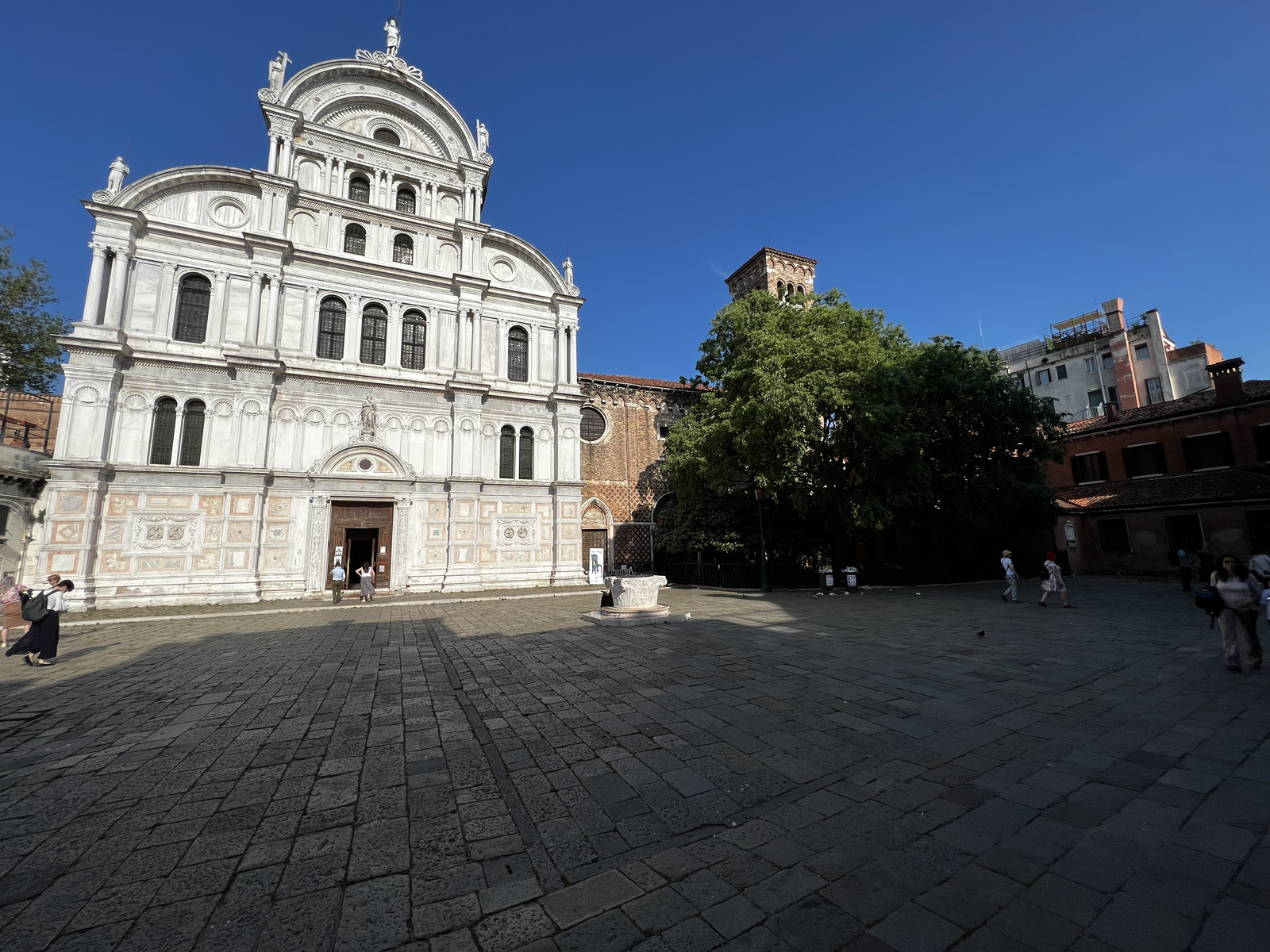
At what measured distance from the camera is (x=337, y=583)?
656 inches

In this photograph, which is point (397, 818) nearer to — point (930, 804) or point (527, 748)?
point (527, 748)

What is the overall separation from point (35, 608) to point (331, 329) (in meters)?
14.0

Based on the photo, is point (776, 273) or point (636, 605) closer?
point (636, 605)

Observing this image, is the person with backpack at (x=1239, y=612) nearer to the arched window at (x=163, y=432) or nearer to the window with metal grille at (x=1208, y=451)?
the window with metal grille at (x=1208, y=451)

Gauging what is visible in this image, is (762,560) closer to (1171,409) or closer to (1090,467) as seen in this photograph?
(1090,467)

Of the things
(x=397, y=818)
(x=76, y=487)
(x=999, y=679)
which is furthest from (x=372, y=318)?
(x=999, y=679)

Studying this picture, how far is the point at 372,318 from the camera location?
2030 cm

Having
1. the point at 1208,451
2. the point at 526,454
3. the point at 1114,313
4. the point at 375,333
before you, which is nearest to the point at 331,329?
the point at 375,333

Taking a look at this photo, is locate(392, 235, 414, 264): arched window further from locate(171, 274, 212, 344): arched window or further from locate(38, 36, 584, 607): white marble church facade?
locate(171, 274, 212, 344): arched window

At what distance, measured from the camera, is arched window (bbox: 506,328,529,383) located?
74.0 feet

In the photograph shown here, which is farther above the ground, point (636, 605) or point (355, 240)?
point (355, 240)

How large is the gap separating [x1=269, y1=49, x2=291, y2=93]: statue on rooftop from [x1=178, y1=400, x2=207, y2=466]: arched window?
42.2ft

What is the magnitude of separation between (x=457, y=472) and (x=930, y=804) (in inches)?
748

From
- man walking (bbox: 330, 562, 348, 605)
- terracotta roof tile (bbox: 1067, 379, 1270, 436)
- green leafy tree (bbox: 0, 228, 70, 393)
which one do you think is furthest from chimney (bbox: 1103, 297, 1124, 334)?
green leafy tree (bbox: 0, 228, 70, 393)
